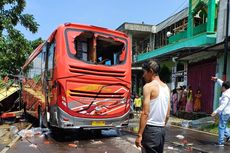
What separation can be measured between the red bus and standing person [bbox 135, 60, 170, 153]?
5790 mm

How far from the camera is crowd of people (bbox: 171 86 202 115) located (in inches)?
869

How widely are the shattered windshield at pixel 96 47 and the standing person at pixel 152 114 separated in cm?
608

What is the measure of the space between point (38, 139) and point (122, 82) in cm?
316

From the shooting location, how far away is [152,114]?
5484 millimetres

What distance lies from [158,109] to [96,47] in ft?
22.0

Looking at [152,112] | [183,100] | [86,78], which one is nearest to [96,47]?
[86,78]

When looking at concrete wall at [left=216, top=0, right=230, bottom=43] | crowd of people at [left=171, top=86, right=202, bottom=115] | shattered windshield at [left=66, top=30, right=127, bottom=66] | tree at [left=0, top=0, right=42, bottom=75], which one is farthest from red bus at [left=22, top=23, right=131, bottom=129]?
crowd of people at [left=171, top=86, right=202, bottom=115]

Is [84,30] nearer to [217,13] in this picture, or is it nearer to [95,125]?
[95,125]

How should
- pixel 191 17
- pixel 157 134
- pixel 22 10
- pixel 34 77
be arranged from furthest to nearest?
pixel 191 17 → pixel 22 10 → pixel 34 77 → pixel 157 134

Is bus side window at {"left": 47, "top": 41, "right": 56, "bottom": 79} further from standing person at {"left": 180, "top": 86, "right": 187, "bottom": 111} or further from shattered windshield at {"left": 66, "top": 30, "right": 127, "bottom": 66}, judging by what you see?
standing person at {"left": 180, "top": 86, "right": 187, "bottom": 111}

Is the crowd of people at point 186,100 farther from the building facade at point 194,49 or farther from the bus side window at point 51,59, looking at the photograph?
the bus side window at point 51,59

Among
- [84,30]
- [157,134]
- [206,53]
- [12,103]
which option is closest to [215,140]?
[84,30]

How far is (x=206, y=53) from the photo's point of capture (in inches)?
847

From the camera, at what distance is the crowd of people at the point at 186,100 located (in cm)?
2206
